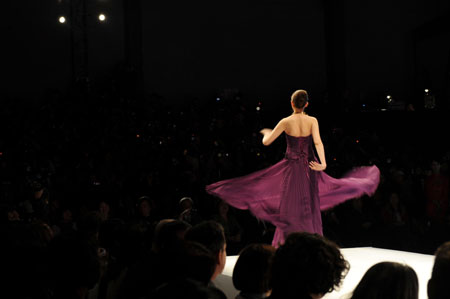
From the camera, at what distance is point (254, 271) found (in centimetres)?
264

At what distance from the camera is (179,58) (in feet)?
38.5

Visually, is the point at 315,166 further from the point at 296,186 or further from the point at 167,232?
the point at 167,232

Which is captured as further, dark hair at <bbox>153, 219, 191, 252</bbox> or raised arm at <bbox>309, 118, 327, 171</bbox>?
raised arm at <bbox>309, 118, 327, 171</bbox>

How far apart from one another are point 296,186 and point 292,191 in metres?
0.05

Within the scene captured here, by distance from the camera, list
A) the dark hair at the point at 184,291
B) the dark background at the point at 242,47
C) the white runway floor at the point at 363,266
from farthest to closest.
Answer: the dark background at the point at 242,47 → the white runway floor at the point at 363,266 → the dark hair at the point at 184,291

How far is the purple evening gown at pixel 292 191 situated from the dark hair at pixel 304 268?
272 centimetres

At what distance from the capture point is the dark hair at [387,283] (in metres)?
1.98

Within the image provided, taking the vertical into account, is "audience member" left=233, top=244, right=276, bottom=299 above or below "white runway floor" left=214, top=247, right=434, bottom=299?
above

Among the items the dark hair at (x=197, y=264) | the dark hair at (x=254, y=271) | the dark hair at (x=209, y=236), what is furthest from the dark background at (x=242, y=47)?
the dark hair at (x=197, y=264)

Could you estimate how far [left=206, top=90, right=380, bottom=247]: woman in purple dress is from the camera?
510 cm

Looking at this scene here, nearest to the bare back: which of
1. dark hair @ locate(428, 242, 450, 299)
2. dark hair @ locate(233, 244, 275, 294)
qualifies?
dark hair @ locate(233, 244, 275, 294)

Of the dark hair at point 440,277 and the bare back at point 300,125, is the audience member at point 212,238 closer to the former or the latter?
the dark hair at point 440,277

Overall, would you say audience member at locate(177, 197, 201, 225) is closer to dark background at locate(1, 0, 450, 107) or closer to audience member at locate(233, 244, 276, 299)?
audience member at locate(233, 244, 276, 299)

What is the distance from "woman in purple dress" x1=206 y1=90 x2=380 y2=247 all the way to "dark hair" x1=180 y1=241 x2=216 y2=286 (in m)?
2.76
